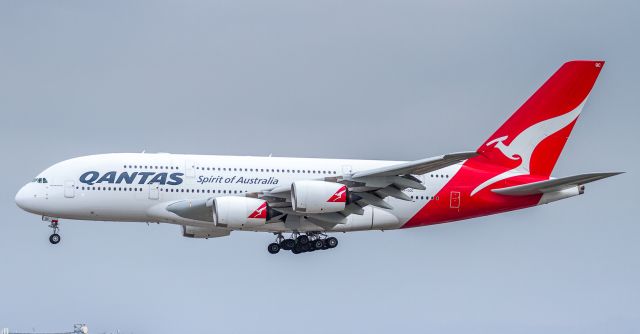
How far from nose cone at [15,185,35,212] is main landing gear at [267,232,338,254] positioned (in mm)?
11874

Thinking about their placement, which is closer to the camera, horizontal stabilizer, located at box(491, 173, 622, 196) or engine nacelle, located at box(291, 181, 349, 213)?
engine nacelle, located at box(291, 181, 349, 213)

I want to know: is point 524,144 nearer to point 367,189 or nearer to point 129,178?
point 367,189

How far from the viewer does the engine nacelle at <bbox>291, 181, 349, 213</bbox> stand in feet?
176

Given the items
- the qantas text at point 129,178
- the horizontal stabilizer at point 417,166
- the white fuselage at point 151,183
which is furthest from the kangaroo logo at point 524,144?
the qantas text at point 129,178

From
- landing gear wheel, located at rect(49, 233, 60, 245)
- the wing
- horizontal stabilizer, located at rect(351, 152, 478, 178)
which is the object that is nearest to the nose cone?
landing gear wheel, located at rect(49, 233, 60, 245)

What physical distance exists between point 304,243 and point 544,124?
14193 millimetres

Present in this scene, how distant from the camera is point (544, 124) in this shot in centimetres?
6156

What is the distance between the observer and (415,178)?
53.6 metres

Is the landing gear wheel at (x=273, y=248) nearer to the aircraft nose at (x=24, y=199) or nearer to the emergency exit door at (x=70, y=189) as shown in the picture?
the emergency exit door at (x=70, y=189)

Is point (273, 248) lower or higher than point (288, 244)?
lower

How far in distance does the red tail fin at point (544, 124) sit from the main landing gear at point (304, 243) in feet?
29.4

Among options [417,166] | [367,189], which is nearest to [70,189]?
[367,189]

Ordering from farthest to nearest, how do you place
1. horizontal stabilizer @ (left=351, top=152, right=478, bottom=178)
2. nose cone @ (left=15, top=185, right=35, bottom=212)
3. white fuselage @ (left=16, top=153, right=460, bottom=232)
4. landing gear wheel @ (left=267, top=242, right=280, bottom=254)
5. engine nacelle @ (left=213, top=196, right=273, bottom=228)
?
landing gear wheel @ (left=267, top=242, right=280, bottom=254) → nose cone @ (left=15, top=185, right=35, bottom=212) → white fuselage @ (left=16, top=153, right=460, bottom=232) → engine nacelle @ (left=213, top=196, right=273, bottom=228) → horizontal stabilizer @ (left=351, top=152, right=478, bottom=178)

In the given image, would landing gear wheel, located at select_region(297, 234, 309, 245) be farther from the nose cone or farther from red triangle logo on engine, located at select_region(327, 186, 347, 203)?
the nose cone
